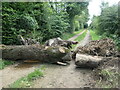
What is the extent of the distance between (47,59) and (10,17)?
3796 mm

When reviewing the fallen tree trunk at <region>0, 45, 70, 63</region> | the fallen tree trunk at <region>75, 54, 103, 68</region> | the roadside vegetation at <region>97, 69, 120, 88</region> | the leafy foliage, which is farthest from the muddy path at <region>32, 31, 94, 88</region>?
the leafy foliage

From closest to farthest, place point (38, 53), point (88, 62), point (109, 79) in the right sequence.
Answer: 1. point (109, 79)
2. point (88, 62)
3. point (38, 53)

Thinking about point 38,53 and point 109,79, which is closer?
point 109,79

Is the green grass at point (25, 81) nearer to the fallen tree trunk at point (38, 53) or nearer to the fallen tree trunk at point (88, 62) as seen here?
the fallen tree trunk at point (38, 53)

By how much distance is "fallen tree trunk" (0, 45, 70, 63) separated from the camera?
12.5 feet

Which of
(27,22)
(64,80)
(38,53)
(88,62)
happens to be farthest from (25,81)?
(27,22)

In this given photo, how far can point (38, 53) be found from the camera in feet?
13.1

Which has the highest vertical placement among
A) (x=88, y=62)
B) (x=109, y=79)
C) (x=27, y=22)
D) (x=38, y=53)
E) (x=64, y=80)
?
(x=27, y=22)

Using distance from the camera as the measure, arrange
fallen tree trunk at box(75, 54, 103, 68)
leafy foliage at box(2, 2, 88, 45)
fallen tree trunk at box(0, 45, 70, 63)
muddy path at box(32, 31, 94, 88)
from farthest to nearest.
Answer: leafy foliage at box(2, 2, 88, 45)
fallen tree trunk at box(0, 45, 70, 63)
fallen tree trunk at box(75, 54, 103, 68)
muddy path at box(32, 31, 94, 88)

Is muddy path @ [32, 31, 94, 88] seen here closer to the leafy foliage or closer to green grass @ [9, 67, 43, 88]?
green grass @ [9, 67, 43, 88]

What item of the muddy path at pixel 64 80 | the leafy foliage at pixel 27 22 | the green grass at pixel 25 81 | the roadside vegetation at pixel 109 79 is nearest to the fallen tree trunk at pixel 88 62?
the muddy path at pixel 64 80

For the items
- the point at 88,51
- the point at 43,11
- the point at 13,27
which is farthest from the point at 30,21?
the point at 88,51

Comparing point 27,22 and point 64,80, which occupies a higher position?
point 27,22

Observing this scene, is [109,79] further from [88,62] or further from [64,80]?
[64,80]
